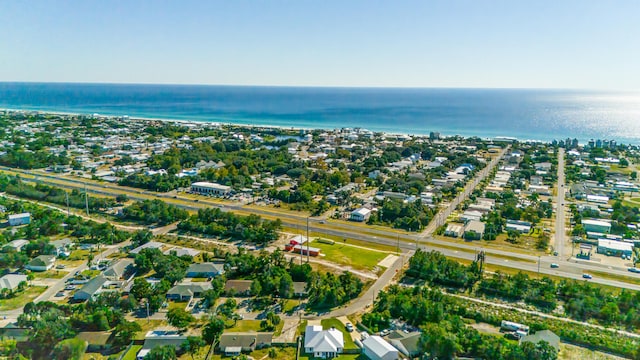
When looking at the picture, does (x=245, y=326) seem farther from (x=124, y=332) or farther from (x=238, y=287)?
(x=124, y=332)

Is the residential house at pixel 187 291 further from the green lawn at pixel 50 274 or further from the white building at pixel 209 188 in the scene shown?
the white building at pixel 209 188

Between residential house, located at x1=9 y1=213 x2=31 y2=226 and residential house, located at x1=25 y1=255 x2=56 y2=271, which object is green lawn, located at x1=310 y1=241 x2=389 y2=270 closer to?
residential house, located at x1=25 y1=255 x2=56 y2=271

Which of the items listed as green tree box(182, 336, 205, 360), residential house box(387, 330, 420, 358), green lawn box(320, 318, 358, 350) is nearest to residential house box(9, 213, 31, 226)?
green tree box(182, 336, 205, 360)

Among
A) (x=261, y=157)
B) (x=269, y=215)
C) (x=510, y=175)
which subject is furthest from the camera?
(x=261, y=157)

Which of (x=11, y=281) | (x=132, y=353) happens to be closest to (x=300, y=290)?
(x=132, y=353)

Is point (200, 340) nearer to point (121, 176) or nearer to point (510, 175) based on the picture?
point (121, 176)

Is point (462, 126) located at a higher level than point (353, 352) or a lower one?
higher

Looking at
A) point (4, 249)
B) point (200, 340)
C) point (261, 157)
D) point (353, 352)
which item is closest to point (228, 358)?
point (200, 340)
